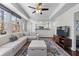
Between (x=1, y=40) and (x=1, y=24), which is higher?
(x=1, y=24)

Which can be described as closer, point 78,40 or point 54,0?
point 54,0

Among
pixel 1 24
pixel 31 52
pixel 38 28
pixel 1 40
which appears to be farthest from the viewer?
pixel 38 28

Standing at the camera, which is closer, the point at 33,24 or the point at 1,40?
the point at 1,40

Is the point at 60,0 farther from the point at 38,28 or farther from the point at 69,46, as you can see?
the point at 38,28

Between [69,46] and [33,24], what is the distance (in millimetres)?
9337

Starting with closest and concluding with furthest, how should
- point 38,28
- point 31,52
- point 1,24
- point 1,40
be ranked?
point 31,52 < point 1,40 < point 1,24 < point 38,28

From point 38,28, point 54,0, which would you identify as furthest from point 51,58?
point 38,28

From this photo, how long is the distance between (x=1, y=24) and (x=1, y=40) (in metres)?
1.26

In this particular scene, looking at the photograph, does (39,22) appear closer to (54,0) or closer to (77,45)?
(77,45)

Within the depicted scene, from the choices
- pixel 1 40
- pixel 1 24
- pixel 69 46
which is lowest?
pixel 69 46

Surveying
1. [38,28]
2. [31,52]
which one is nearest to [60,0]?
[31,52]

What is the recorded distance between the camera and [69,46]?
7023 mm

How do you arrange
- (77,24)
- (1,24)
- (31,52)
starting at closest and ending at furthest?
(31,52), (1,24), (77,24)

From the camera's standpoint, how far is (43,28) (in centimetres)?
1573
